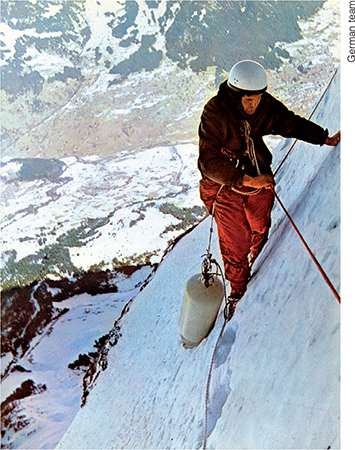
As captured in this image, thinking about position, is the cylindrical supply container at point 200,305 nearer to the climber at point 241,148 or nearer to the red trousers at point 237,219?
the red trousers at point 237,219

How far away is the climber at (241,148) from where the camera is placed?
2010 millimetres

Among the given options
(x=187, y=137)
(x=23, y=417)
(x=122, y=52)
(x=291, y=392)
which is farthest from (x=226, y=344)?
(x=122, y=52)

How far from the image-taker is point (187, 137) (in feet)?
172

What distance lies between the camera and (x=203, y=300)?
287cm

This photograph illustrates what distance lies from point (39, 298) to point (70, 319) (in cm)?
455

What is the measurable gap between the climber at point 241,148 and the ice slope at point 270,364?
30 centimetres

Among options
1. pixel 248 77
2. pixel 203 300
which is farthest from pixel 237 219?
pixel 248 77

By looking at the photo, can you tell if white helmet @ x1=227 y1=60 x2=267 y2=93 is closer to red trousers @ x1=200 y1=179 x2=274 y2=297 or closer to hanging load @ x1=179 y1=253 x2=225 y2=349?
red trousers @ x1=200 y1=179 x2=274 y2=297

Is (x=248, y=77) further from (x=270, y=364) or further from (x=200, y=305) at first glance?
(x=200, y=305)

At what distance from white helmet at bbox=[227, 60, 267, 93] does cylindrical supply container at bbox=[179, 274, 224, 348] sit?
1730 mm

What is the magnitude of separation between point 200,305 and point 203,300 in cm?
6

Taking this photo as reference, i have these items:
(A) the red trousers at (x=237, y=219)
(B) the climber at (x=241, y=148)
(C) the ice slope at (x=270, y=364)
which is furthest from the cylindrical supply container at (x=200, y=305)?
(B) the climber at (x=241, y=148)

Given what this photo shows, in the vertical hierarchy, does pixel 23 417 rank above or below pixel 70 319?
above
